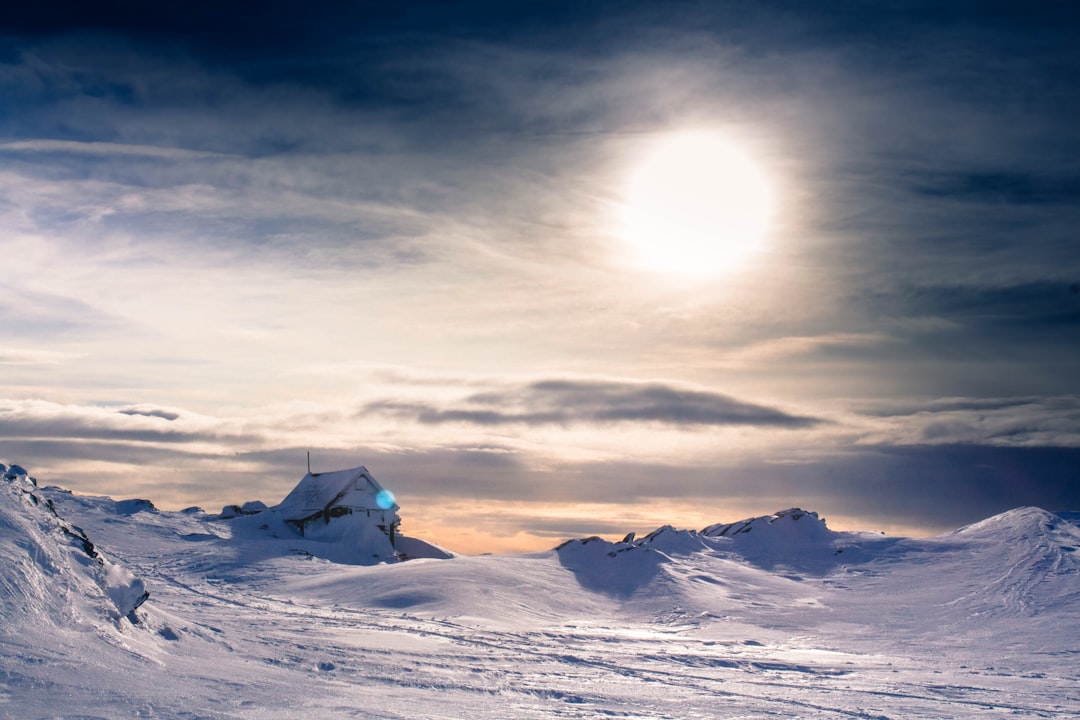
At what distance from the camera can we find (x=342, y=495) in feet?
194

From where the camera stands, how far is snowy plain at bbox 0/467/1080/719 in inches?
664

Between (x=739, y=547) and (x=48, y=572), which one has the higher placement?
(x=739, y=547)

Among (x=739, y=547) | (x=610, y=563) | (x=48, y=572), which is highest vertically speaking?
(x=739, y=547)

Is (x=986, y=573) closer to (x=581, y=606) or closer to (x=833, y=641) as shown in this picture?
(x=833, y=641)

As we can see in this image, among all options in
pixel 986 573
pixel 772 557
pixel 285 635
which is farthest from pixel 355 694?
pixel 772 557

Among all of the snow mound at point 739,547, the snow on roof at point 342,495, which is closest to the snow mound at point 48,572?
the snow mound at point 739,547

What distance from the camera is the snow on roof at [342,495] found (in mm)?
59031

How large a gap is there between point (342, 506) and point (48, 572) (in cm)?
4088

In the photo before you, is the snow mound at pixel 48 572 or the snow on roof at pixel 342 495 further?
the snow on roof at pixel 342 495

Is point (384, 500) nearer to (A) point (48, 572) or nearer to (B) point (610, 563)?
(B) point (610, 563)

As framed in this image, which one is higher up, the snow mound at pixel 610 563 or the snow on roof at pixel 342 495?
the snow on roof at pixel 342 495

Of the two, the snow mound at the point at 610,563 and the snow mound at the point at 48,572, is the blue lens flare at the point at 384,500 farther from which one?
the snow mound at the point at 48,572

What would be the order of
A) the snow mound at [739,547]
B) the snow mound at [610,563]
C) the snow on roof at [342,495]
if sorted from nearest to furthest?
1. the snow mound at [610,563]
2. the snow mound at [739,547]
3. the snow on roof at [342,495]

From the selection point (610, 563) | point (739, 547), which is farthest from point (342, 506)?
point (739, 547)
